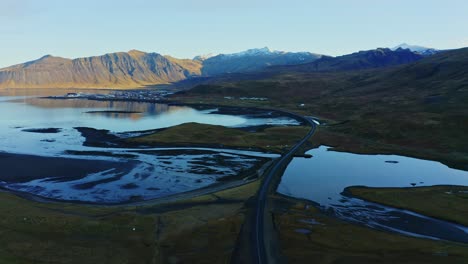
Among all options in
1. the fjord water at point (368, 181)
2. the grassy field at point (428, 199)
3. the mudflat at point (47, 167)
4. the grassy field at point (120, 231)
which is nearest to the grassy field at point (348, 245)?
the fjord water at point (368, 181)

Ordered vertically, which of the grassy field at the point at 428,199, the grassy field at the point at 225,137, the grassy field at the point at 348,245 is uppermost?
the grassy field at the point at 225,137

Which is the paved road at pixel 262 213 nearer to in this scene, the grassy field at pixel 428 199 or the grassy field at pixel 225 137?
the grassy field at pixel 225 137

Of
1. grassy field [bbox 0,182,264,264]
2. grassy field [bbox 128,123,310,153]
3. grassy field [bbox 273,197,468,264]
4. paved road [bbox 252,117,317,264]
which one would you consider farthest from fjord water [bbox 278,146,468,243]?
grassy field [bbox 0,182,264,264]

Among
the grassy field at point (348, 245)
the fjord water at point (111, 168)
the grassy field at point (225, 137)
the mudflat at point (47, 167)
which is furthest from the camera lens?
the grassy field at point (225, 137)

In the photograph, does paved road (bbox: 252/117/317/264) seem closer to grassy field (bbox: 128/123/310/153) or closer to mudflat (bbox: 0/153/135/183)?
grassy field (bbox: 128/123/310/153)

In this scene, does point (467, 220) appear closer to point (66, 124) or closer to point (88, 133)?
point (88, 133)

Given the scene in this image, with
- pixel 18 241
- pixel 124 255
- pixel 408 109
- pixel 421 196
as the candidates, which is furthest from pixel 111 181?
pixel 408 109
